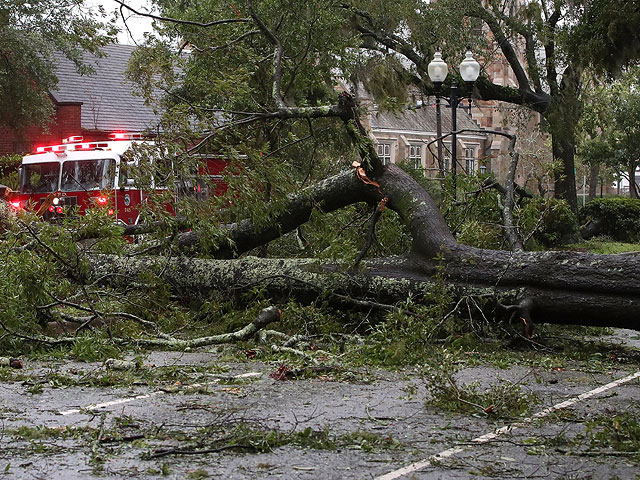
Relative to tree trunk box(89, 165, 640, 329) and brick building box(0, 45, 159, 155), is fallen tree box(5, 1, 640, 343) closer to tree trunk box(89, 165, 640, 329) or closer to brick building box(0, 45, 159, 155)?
tree trunk box(89, 165, 640, 329)

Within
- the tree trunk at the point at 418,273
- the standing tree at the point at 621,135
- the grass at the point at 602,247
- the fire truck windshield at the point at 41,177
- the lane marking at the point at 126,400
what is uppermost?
the standing tree at the point at 621,135

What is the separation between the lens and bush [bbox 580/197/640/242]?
2620 cm

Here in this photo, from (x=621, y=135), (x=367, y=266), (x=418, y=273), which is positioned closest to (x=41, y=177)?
(x=367, y=266)

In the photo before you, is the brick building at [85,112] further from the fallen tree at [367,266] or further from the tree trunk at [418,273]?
the tree trunk at [418,273]

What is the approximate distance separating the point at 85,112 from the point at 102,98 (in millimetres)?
1420

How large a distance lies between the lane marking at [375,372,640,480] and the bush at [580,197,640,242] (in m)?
20.3

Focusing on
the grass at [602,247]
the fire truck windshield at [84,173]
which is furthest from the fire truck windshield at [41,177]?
the grass at [602,247]

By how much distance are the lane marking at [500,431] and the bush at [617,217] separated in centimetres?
2034

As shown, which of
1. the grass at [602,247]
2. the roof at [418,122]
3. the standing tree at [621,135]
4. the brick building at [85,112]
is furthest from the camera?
the roof at [418,122]

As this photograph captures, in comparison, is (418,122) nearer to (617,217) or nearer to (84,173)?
(617,217)

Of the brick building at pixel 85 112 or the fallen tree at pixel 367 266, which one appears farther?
the brick building at pixel 85 112

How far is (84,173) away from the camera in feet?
62.3

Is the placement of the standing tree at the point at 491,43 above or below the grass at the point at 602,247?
above

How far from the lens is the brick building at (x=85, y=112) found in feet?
100
